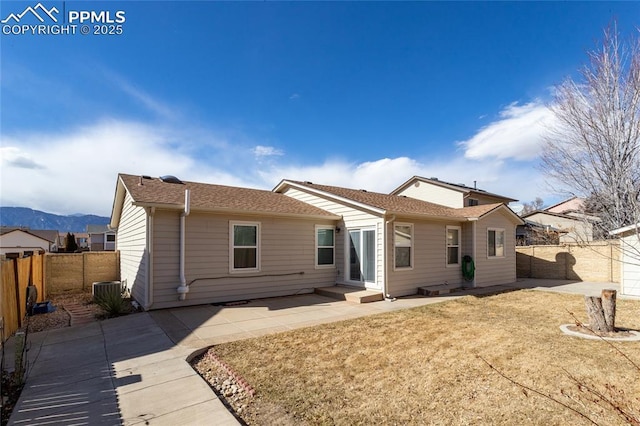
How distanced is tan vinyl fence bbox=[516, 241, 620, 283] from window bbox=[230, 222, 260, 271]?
1340 centimetres

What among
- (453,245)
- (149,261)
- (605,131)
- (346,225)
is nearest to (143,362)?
(149,261)

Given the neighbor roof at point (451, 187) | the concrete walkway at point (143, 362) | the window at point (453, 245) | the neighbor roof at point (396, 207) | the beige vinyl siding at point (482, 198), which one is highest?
the neighbor roof at point (451, 187)

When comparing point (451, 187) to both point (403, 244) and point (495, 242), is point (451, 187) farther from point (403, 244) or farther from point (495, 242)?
point (403, 244)

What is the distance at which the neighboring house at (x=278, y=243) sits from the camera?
837 cm

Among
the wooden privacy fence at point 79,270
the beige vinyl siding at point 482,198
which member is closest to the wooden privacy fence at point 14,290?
the wooden privacy fence at point 79,270

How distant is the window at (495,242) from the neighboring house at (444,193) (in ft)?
23.2

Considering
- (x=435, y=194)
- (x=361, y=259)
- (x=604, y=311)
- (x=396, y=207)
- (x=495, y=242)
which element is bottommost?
(x=604, y=311)

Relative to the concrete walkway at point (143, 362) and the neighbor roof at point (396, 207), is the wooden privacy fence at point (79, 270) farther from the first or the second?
the neighbor roof at point (396, 207)

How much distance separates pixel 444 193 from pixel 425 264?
11.3m

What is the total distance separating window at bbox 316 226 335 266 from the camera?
11062mm

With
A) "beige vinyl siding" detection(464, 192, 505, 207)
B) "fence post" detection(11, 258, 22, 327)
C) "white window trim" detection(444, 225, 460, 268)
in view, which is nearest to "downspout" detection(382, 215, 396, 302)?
"white window trim" detection(444, 225, 460, 268)

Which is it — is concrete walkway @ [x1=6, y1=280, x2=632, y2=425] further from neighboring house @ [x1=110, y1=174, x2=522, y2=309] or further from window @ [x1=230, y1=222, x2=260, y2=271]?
window @ [x1=230, y1=222, x2=260, y2=271]

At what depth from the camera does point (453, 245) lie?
12047 mm

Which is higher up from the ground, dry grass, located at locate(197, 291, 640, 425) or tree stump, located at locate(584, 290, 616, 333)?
tree stump, located at locate(584, 290, 616, 333)
